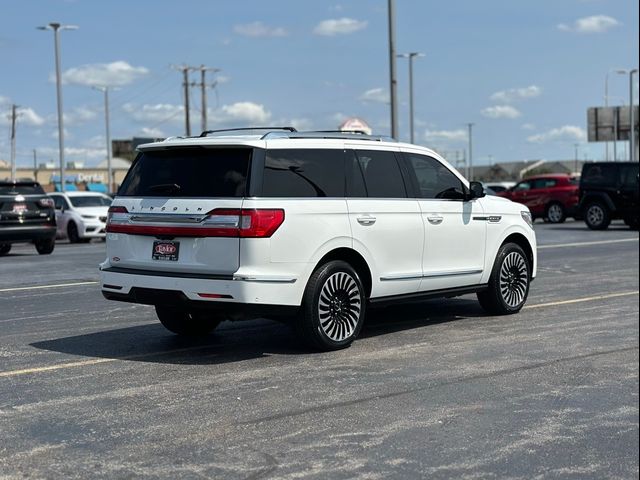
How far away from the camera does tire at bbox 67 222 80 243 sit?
1081 inches

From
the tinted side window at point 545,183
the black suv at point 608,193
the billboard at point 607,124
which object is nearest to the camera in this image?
the black suv at point 608,193

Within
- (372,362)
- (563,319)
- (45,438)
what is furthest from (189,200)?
(563,319)

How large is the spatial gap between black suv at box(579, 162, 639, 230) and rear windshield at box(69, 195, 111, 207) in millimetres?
14447

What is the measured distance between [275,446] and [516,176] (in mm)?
134245

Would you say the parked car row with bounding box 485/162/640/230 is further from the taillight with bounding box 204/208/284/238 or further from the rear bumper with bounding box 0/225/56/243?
the taillight with bounding box 204/208/284/238

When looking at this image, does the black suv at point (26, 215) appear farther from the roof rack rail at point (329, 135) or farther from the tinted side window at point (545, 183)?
the tinted side window at point (545, 183)

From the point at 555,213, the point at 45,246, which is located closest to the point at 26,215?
the point at 45,246

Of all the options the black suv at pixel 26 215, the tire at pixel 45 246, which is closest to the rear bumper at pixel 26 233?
the black suv at pixel 26 215

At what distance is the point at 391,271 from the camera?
8.59 metres

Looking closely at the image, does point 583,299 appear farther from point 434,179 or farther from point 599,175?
point 599,175

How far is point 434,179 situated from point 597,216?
19125 millimetres

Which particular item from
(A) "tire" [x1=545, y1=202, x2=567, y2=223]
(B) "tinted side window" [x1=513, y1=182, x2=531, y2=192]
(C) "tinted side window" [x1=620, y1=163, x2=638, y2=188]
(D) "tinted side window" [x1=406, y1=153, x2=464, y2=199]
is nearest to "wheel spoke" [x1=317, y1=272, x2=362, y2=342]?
(D) "tinted side window" [x1=406, y1=153, x2=464, y2=199]

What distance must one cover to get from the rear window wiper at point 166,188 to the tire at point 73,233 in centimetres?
2015

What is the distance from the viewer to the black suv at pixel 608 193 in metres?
26.5
